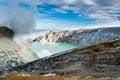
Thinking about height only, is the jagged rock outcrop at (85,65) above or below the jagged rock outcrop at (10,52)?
below

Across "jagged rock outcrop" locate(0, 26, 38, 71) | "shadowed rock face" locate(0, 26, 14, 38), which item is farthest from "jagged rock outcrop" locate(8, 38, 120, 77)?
"shadowed rock face" locate(0, 26, 14, 38)

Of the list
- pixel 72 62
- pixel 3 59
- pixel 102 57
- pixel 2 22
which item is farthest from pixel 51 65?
pixel 2 22

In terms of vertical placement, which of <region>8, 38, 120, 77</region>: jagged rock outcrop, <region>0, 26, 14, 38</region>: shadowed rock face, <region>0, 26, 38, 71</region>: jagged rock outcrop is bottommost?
<region>8, 38, 120, 77</region>: jagged rock outcrop

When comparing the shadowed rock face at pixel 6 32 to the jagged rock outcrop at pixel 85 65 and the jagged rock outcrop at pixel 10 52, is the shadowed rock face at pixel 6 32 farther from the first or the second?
the jagged rock outcrop at pixel 85 65

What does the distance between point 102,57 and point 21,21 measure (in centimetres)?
12375

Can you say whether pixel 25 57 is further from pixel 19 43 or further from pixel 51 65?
pixel 51 65

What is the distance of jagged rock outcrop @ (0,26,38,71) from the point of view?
12610cm

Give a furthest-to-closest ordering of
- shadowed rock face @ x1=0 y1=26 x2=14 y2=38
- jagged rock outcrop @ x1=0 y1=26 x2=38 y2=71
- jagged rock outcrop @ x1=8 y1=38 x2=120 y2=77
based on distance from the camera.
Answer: shadowed rock face @ x1=0 y1=26 x2=14 y2=38 < jagged rock outcrop @ x1=0 y1=26 x2=38 y2=71 < jagged rock outcrop @ x1=8 y1=38 x2=120 y2=77

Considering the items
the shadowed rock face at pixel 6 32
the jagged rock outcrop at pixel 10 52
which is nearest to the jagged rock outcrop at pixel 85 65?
the jagged rock outcrop at pixel 10 52

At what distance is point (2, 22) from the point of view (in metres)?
176

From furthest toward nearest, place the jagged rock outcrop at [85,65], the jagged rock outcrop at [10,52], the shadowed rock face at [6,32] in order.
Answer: the shadowed rock face at [6,32], the jagged rock outcrop at [10,52], the jagged rock outcrop at [85,65]

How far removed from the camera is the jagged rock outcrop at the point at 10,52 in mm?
126100

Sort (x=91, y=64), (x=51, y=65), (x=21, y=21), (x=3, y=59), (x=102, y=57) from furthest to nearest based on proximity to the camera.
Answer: (x=21, y=21) < (x=3, y=59) < (x=51, y=65) < (x=102, y=57) < (x=91, y=64)

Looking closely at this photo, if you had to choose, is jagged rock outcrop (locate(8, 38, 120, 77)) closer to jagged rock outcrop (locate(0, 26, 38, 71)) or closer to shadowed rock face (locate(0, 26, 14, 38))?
jagged rock outcrop (locate(0, 26, 38, 71))
